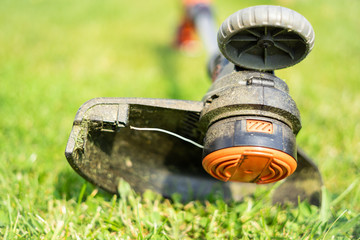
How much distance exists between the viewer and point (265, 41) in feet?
4.07

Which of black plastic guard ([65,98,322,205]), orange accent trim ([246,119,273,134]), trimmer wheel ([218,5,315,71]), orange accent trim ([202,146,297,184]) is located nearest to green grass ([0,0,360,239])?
black plastic guard ([65,98,322,205])

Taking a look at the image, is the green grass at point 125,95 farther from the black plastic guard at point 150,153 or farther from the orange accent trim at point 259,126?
the orange accent trim at point 259,126

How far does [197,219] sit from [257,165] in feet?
1.53

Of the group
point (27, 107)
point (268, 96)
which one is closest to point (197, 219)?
point (268, 96)

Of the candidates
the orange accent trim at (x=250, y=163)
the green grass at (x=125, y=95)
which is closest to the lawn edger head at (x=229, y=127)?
the orange accent trim at (x=250, y=163)

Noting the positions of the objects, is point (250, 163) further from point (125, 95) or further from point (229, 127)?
point (125, 95)

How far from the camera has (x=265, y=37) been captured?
4.05 ft

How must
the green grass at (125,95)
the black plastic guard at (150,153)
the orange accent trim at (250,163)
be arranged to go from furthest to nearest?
1. the green grass at (125,95)
2. the black plastic guard at (150,153)
3. the orange accent trim at (250,163)

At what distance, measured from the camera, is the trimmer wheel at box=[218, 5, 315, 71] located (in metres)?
1.12

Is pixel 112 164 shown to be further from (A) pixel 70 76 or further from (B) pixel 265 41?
(A) pixel 70 76

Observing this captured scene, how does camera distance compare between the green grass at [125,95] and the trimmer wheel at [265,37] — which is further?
the green grass at [125,95]

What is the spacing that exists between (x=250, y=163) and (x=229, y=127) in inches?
5.7

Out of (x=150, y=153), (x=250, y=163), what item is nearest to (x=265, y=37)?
(x=250, y=163)

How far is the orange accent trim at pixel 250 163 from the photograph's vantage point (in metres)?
1.11
